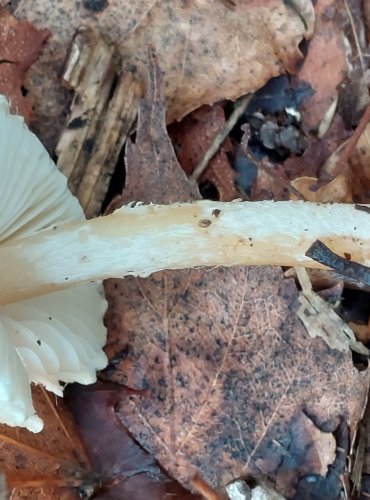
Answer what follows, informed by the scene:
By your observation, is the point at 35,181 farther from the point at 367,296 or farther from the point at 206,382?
the point at 367,296

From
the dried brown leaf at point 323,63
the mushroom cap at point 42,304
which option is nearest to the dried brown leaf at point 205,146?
the dried brown leaf at point 323,63

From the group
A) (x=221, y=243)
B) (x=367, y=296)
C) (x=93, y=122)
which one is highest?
(x=93, y=122)

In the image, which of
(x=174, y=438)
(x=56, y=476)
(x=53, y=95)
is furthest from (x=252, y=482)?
(x=53, y=95)

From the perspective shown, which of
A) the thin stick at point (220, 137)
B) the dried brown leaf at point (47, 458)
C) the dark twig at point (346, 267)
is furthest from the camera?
the thin stick at point (220, 137)

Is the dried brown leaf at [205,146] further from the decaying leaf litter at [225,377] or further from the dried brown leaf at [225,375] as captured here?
the dried brown leaf at [225,375]

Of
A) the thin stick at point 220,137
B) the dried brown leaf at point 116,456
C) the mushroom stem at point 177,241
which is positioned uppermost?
the mushroom stem at point 177,241

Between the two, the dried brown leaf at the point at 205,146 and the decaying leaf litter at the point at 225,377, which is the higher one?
the dried brown leaf at the point at 205,146
